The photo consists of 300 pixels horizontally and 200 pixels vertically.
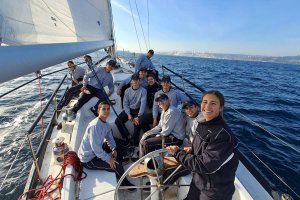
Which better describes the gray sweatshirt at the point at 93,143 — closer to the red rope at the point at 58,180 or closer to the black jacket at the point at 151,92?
the red rope at the point at 58,180

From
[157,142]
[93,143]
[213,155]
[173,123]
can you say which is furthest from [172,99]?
[213,155]

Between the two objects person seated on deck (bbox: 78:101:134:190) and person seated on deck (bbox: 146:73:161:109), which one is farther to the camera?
person seated on deck (bbox: 146:73:161:109)

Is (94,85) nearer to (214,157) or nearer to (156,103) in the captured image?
(156,103)

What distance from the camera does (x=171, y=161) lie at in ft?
8.79

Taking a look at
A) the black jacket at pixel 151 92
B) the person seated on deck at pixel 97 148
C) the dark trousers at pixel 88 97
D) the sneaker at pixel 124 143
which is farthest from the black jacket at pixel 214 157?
the dark trousers at pixel 88 97

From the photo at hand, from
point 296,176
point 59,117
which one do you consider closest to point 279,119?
point 296,176

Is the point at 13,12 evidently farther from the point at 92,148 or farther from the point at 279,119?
the point at 279,119

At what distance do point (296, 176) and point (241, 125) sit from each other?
328 cm

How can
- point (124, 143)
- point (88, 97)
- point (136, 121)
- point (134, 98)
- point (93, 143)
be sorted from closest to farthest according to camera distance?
point (93, 143) < point (124, 143) < point (136, 121) < point (134, 98) < point (88, 97)

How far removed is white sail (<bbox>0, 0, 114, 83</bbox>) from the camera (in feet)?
3.87

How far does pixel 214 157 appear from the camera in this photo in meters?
1.98

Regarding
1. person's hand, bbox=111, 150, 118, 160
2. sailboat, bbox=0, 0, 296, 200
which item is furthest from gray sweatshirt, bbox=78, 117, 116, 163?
person's hand, bbox=111, 150, 118, 160

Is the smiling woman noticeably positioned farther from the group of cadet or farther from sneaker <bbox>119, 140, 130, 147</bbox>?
sneaker <bbox>119, 140, 130, 147</bbox>

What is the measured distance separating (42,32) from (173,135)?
2.65 m
